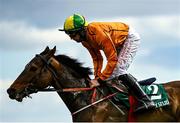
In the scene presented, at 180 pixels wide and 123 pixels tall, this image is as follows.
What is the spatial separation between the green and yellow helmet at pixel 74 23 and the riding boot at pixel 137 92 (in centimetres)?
116

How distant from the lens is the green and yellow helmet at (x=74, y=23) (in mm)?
12016

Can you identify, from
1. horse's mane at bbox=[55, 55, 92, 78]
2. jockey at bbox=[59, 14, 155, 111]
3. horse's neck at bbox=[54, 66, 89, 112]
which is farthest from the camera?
horse's mane at bbox=[55, 55, 92, 78]

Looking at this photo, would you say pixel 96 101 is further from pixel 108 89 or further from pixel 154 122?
pixel 154 122

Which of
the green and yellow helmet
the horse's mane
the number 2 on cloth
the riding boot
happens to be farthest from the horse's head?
the number 2 on cloth

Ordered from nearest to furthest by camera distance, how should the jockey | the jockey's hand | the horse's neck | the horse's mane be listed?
the jockey, the horse's neck, the jockey's hand, the horse's mane

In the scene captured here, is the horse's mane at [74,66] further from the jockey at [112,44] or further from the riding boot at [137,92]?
the riding boot at [137,92]

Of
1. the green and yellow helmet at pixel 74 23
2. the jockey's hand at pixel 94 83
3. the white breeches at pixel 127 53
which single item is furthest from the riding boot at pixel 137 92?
the green and yellow helmet at pixel 74 23

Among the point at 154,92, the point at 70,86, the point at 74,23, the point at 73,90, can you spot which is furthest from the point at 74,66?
the point at 154,92

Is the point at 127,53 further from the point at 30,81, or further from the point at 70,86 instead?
the point at 30,81

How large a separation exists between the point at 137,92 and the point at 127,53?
748 millimetres

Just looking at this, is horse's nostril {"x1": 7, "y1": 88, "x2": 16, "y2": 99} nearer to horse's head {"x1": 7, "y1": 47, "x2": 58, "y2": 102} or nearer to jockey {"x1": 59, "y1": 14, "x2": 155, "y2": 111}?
horse's head {"x1": 7, "y1": 47, "x2": 58, "y2": 102}

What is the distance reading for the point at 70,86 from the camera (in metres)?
12.1

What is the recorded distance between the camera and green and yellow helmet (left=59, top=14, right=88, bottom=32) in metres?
12.0

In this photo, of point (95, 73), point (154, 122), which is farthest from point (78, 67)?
point (154, 122)
